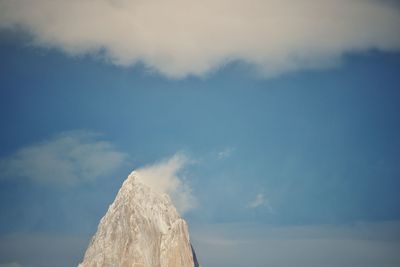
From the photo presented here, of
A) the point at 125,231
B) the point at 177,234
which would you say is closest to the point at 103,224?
the point at 125,231

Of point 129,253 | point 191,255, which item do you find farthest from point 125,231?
point 191,255

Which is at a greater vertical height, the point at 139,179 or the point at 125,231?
the point at 139,179

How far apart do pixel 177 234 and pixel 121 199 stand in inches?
641

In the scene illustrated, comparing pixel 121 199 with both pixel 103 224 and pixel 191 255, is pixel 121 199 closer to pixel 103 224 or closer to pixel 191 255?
pixel 103 224

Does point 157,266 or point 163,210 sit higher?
point 163,210

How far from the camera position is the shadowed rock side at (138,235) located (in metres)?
169

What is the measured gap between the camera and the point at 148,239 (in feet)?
562

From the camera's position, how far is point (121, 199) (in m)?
176

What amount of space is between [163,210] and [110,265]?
1866 centimetres

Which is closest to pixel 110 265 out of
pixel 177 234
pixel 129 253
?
pixel 129 253

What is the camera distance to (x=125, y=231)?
172 metres

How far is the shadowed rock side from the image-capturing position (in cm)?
16925

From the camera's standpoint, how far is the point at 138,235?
171 metres

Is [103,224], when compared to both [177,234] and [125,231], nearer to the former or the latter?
[125,231]
